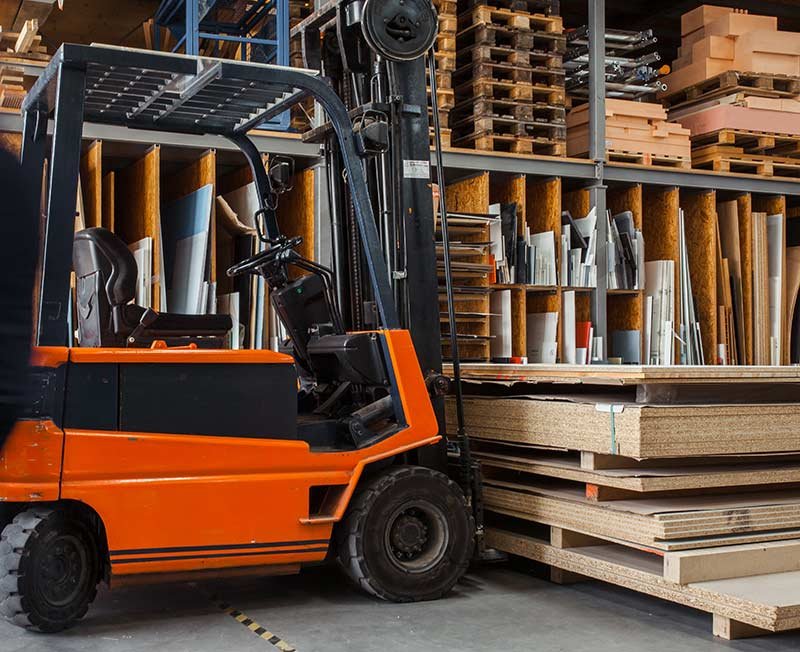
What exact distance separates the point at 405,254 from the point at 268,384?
109 cm

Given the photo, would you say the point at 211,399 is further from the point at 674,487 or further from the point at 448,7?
the point at 448,7

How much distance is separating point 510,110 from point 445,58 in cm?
90

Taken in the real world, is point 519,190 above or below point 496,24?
below

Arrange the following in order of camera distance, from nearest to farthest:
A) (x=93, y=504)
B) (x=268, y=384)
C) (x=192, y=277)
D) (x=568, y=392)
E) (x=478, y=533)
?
(x=93, y=504) → (x=268, y=384) → (x=478, y=533) → (x=568, y=392) → (x=192, y=277)

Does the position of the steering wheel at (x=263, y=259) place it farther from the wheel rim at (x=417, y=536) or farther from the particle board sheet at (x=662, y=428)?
the particle board sheet at (x=662, y=428)

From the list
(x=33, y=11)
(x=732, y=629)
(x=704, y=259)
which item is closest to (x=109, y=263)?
(x=732, y=629)

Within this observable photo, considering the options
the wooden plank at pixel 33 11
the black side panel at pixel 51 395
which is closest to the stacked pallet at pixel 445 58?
the wooden plank at pixel 33 11

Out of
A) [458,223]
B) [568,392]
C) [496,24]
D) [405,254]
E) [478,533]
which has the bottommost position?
[478,533]

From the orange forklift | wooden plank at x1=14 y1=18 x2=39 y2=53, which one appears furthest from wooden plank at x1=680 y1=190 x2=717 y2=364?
wooden plank at x1=14 y1=18 x2=39 y2=53

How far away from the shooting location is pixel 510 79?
8836mm

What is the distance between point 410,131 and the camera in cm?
522

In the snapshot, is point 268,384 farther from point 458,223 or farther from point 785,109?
point 785,109

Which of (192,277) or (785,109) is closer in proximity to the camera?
(192,277)

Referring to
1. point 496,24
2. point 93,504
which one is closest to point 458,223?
point 496,24
